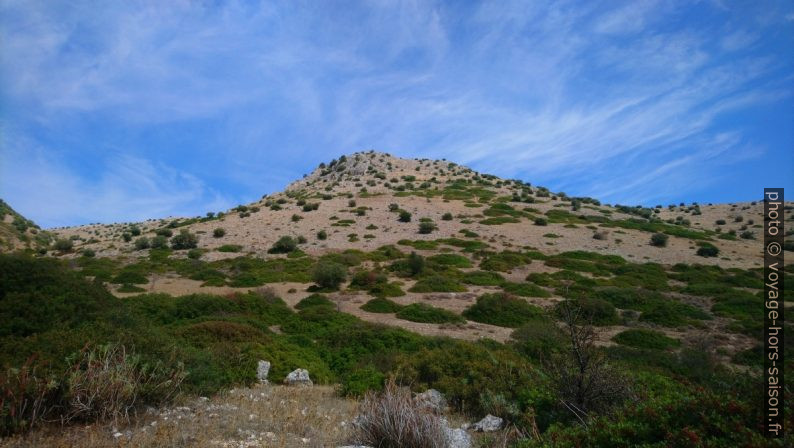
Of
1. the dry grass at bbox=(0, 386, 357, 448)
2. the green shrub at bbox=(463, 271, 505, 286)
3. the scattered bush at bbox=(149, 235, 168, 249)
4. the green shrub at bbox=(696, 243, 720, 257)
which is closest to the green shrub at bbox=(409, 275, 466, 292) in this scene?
the green shrub at bbox=(463, 271, 505, 286)

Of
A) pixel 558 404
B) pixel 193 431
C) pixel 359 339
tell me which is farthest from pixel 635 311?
pixel 193 431

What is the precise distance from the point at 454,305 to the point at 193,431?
17.7 metres

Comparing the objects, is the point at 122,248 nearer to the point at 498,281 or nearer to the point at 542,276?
the point at 498,281

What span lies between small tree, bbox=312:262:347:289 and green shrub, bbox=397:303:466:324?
21.9 feet

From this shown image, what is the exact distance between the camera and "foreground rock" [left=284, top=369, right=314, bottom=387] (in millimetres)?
10578

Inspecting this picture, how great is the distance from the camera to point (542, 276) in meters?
29.2

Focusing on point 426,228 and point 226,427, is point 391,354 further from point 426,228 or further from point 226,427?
point 426,228

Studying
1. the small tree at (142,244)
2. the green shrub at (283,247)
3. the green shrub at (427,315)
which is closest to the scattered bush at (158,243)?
the small tree at (142,244)

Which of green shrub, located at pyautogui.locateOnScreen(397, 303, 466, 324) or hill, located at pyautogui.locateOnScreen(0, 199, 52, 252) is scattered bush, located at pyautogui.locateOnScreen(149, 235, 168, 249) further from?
green shrub, located at pyautogui.locateOnScreen(397, 303, 466, 324)

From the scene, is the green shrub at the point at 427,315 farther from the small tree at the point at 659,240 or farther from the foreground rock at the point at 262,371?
the small tree at the point at 659,240

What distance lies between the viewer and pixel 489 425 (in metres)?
7.27

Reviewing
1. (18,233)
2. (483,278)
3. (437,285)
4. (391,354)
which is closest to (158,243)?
(18,233)

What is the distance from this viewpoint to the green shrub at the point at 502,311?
64.4ft

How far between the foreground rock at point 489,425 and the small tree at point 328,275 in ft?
64.0
